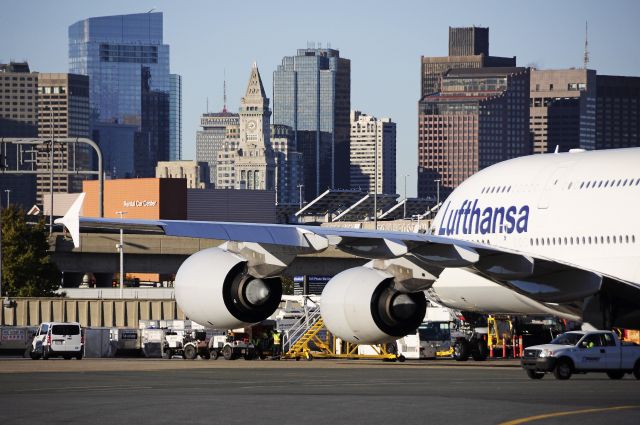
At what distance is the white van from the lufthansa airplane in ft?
75.2

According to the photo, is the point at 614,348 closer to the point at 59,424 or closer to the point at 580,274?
the point at 580,274

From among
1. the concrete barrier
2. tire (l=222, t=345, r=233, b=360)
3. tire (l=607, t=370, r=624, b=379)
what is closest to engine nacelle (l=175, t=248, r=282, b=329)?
tire (l=607, t=370, r=624, b=379)

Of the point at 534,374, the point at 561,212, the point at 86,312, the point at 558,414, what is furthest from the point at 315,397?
the point at 86,312

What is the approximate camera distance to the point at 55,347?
58688 millimetres

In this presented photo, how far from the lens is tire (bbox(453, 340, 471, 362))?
5538 cm

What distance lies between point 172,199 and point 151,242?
96853 mm

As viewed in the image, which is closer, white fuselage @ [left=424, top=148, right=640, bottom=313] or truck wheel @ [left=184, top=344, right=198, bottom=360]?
white fuselage @ [left=424, top=148, right=640, bottom=313]

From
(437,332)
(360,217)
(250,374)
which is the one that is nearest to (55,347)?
(437,332)

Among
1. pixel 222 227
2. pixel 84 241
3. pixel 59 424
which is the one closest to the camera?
pixel 59 424

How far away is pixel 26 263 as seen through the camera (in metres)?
97.8

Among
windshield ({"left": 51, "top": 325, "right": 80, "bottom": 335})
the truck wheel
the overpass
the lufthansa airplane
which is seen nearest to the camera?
the lufthansa airplane

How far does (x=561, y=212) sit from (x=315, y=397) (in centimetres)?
904

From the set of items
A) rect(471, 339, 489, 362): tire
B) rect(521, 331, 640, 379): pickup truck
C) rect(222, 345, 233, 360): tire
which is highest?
rect(521, 331, 640, 379): pickup truck

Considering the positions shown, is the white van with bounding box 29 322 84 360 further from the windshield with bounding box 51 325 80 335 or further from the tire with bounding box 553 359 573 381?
the tire with bounding box 553 359 573 381
